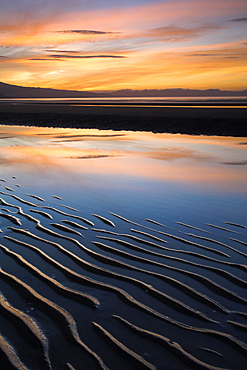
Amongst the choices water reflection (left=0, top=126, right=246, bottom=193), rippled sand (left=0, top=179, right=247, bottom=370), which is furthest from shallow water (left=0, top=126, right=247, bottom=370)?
water reflection (left=0, top=126, right=246, bottom=193)

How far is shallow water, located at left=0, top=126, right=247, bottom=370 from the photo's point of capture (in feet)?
10.6

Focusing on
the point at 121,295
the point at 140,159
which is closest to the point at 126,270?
the point at 121,295

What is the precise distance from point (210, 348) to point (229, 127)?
24.0 m

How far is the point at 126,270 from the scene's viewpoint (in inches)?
184

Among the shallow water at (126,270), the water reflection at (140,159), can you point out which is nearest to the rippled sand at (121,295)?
the shallow water at (126,270)

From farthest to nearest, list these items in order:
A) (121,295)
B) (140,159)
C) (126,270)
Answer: (140,159) → (126,270) → (121,295)

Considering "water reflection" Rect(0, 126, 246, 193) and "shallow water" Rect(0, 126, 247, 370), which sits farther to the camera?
"water reflection" Rect(0, 126, 246, 193)

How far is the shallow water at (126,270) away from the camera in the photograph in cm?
323

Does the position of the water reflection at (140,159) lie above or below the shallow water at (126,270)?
above

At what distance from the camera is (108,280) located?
4.41 m

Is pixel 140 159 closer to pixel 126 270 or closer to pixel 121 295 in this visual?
pixel 126 270

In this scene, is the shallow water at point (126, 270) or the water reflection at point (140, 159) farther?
the water reflection at point (140, 159)

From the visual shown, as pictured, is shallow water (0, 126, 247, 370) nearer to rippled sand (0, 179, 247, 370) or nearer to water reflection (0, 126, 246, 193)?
rippled sand (0, 179, 247, 370)

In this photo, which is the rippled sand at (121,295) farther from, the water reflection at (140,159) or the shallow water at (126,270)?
the water reflection at (140,159)
